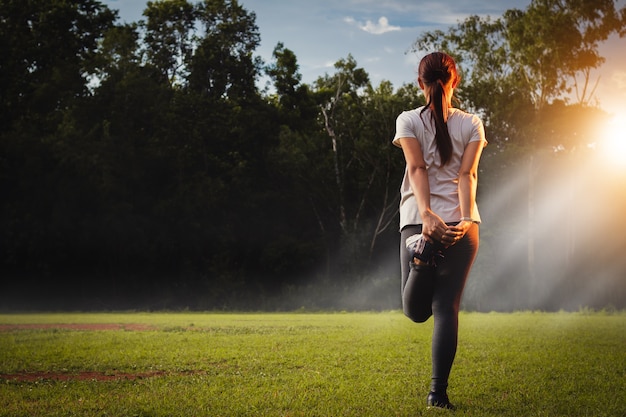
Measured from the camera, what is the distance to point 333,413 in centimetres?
500

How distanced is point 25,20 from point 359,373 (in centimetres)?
4252

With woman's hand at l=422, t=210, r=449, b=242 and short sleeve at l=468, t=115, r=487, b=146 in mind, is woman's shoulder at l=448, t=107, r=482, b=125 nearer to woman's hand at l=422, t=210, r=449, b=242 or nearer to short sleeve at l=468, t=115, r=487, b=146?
short sleeve at l=468, t=115, r=487, b=146

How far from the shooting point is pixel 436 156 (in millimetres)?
4785

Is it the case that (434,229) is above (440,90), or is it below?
below

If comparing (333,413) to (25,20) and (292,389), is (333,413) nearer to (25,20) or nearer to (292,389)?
(292,389)

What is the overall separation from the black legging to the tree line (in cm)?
3111

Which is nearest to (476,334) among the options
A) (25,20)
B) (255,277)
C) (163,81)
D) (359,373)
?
(359,373)

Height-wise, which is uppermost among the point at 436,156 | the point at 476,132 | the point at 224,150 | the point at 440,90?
the point at 224,150

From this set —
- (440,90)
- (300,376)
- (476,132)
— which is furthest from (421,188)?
(300,376)

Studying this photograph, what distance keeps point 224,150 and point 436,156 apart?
124ft

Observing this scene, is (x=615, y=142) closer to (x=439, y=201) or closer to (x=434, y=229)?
(x=439, y=201)

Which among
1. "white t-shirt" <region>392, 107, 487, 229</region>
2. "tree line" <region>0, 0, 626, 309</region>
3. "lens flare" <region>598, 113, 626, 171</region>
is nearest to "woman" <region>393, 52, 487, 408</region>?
"white t-shirt" <region>392, 107, 487, 229</region>

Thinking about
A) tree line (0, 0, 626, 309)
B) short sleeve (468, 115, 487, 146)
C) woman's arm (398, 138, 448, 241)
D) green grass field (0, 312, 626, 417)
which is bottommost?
green grass field (0, 312, 626, 417)

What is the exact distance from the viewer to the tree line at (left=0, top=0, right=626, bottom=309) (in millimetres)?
36062
